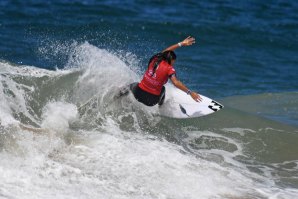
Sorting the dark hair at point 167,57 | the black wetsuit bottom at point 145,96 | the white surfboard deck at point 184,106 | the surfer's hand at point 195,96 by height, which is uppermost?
the dark hair at point 167,57

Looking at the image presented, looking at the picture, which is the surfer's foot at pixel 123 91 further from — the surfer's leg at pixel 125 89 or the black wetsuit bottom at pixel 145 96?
the black wetsuit bottom at pixel 145 96

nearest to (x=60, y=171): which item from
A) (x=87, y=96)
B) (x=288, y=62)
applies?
(x=87, y=96)

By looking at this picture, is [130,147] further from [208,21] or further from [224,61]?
[208,21]

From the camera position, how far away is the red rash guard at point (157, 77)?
33.7 ft

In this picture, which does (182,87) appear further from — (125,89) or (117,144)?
(117,144)

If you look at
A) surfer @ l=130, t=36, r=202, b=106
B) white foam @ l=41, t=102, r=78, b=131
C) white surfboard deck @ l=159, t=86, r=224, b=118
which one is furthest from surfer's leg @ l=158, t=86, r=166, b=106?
white foam @ l=41, t=102, r=78, b=131

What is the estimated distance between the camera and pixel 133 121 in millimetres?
10750

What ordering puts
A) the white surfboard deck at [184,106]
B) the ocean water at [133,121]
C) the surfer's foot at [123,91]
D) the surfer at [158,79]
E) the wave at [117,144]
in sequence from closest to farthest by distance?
the wave at [117,144]
the ocean water at [133,121]
the surfer at [158,79]
the surfer's foot at [123,91]
the white surfboard deck at [184,106]

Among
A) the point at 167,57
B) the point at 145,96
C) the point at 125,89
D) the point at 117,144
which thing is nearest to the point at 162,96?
the point at 145,96

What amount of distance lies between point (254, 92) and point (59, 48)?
5.38m

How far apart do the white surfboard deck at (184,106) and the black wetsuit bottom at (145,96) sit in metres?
0.43

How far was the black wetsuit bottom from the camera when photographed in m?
10.7

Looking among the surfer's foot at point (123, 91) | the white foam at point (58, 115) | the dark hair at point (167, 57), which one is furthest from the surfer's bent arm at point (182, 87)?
the white foam at point (58, 115)

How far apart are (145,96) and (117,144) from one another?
1.54 meters
